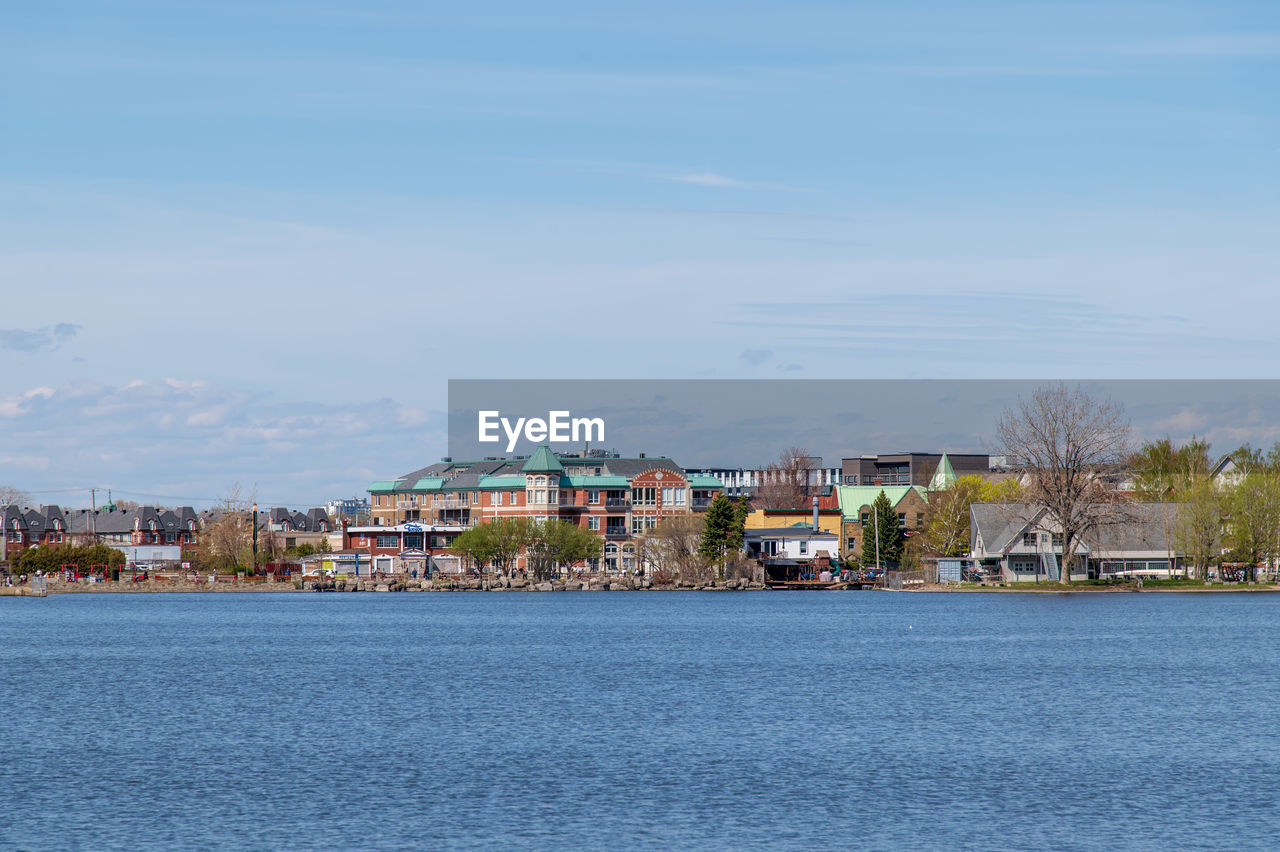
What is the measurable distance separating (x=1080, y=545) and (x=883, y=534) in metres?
31.2

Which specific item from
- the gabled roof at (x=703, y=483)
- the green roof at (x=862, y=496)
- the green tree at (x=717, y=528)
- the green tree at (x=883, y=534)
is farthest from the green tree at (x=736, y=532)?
the green roof at (x=862, y=496)

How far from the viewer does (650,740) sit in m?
36.2

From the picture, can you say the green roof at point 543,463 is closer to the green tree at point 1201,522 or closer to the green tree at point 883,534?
the green tree at point 883,534

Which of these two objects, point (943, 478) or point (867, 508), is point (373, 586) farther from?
point (943, 478)

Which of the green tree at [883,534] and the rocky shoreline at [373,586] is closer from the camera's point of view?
the rocky shoreline at [373,586]

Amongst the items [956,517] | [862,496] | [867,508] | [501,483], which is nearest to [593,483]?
[501,483]

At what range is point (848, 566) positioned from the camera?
14588 cm

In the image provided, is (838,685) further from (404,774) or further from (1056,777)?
(404,774)

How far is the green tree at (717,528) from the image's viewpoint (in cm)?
13062

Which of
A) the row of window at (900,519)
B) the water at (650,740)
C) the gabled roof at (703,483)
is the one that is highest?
the gabled roof at (703,483)

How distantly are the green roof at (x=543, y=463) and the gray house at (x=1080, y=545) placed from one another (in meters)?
46.8

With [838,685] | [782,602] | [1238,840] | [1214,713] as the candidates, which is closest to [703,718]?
[838,685]

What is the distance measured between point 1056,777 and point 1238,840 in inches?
240

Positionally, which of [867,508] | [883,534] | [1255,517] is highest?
[867,508]
